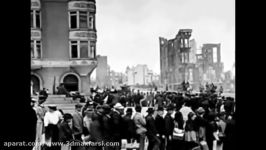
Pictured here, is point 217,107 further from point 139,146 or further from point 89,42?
point 89,42

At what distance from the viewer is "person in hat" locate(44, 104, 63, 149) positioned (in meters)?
4.93

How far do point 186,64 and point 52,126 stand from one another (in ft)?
27.2

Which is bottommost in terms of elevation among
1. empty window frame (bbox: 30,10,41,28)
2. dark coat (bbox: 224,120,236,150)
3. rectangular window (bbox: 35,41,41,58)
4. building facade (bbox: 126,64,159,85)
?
dark coat (bbox: 224,120,236,150)

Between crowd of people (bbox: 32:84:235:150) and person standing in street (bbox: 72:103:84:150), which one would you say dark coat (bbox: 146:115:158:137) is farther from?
person standing in street (bbox: 72:103:84:150)

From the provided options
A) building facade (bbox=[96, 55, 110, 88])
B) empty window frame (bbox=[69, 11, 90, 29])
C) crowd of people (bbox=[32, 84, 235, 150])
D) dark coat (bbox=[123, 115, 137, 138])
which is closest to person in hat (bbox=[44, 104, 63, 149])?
crowd of people (bbox=[32, 84, 235, 150])

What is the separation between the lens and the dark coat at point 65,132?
14.8ft

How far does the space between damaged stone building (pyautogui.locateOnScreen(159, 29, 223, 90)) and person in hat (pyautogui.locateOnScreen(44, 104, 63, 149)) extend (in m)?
4.81

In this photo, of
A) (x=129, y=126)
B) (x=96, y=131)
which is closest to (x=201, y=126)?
(x=129, y=126)
